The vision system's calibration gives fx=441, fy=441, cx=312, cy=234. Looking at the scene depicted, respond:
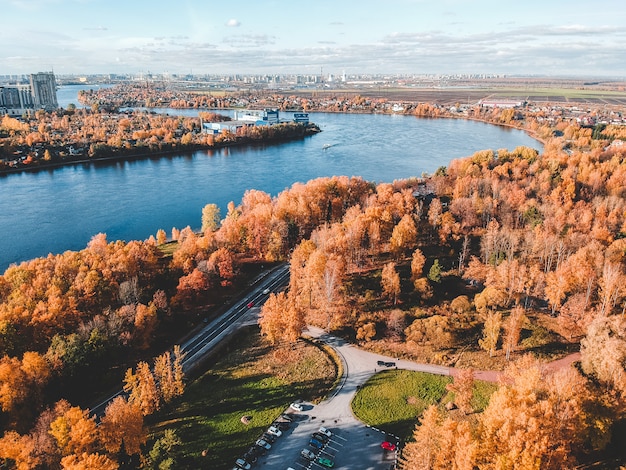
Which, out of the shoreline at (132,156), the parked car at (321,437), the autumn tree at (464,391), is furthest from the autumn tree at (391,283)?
the shoreline at (132,156)

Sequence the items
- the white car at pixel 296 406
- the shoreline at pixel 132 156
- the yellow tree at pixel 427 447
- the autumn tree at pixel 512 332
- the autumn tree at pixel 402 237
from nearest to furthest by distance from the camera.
→ the yellow tree at pixel 427 447, the white car at pixel 296 406, the autumn tree at pixel 512 332, the autumn tree at pixel 402 237, the shoreline at pixel 132 156

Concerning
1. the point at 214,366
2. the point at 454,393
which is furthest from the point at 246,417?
the point at 454,393

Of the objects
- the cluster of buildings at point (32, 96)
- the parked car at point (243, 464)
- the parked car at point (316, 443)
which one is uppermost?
the cluster of buildings at point (32, 96)

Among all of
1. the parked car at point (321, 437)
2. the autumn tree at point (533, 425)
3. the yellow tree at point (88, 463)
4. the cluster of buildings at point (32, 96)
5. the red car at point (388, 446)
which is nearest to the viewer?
the autumn tree at point (533, 425)

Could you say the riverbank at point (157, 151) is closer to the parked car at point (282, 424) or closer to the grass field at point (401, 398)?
the parked car at point (282, 424)

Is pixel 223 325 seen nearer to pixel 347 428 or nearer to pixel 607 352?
pixel 347 428

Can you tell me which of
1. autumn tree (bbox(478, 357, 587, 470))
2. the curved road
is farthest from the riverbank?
autumn tree (bbox(478, 357, 587, 470))

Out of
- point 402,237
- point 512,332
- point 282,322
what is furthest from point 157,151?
point 512,332
